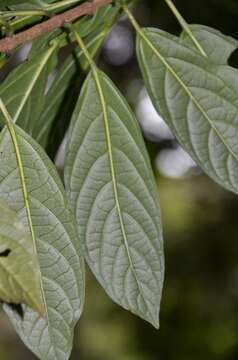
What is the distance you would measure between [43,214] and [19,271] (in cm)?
17

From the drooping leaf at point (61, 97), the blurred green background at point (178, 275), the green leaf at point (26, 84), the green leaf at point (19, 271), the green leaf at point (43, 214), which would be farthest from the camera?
the blurred green background at point (178, 275)

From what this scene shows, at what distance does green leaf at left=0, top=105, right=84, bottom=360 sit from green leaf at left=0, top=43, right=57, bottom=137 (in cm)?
14

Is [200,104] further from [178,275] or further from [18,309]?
[178,275]

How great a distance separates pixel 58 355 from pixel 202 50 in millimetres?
477

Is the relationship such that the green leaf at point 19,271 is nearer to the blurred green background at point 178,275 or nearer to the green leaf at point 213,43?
the green leaf at point 213,43

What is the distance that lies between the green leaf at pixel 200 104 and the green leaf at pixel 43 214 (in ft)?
0.57

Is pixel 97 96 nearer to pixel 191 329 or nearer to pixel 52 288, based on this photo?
pixel 52 288

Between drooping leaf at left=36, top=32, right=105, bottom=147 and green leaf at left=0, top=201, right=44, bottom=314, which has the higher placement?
drooping leaf at left=36, top=32, right=105, bottom=147

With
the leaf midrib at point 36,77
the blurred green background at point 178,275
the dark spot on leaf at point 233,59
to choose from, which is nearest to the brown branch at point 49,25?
the leaf midrib at point 36,77

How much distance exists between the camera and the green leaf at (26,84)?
43.9 inches

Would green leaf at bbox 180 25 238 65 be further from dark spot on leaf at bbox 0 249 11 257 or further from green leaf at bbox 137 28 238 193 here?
dark spot on leaf at bbox 0 249 11 257

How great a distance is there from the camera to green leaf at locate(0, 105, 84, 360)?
97 centimetres

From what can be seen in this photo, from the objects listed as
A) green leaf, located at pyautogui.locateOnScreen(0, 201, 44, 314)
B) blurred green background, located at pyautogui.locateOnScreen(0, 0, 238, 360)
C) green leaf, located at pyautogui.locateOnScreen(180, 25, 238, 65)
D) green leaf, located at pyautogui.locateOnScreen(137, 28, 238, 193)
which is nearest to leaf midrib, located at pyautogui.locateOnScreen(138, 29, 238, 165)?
green leaf, located at pyautogui.locateOnScreen(137, 28, 238, 193)

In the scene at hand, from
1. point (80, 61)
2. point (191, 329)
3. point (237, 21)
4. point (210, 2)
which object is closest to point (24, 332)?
point (80, 61)
